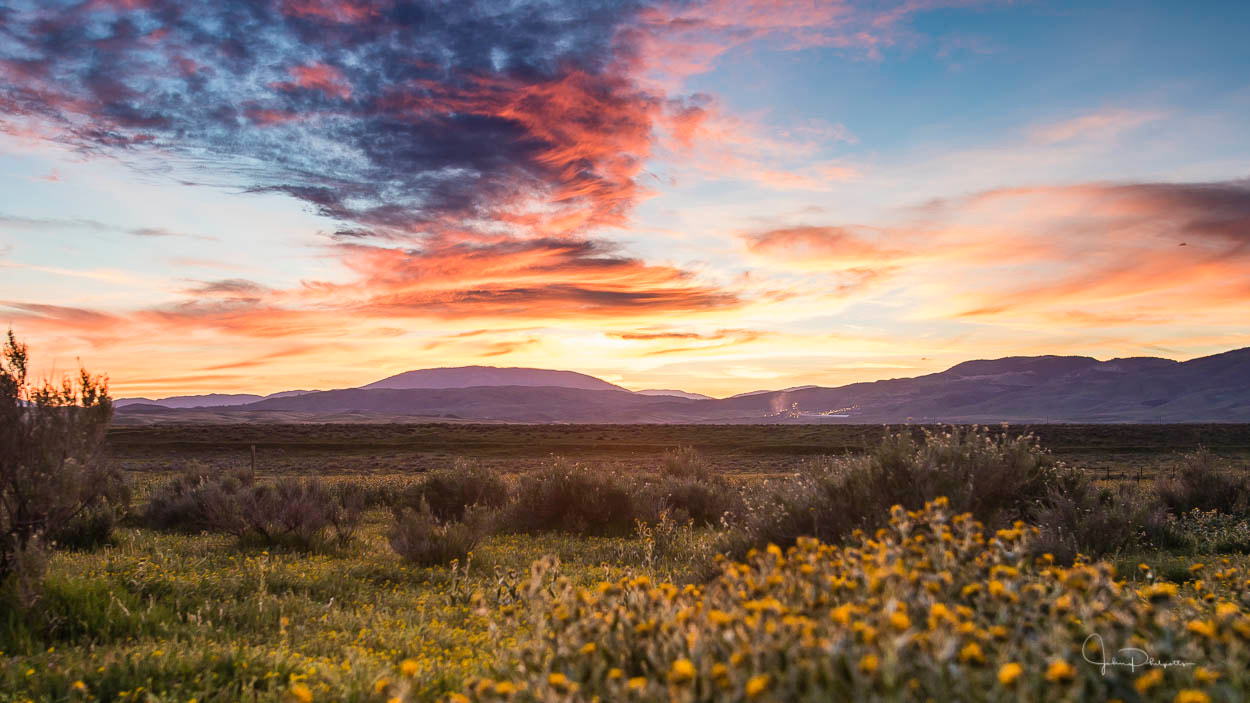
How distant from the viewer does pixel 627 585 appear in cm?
434

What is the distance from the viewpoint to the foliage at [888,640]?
2.31 metres

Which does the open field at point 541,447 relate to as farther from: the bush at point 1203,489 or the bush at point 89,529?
the bush at point 89,529

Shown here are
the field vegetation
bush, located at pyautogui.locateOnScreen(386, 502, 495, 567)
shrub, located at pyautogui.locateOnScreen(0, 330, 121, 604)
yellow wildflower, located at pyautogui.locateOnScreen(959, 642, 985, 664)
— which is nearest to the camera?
yellow wildflower, located at pyautogui.locateOnScreen(959, 642, 985, 664)

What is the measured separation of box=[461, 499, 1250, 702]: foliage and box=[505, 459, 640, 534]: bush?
9899mm

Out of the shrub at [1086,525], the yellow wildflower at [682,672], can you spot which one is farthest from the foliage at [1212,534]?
the yellow wildflower at [682,672]

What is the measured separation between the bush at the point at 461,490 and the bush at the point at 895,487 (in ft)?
26.5

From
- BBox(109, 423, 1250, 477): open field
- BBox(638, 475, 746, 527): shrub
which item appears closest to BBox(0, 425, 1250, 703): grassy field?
BBox(638, 475, 746, 527): shrub

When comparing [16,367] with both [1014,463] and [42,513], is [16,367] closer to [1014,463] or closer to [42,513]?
[42,513]

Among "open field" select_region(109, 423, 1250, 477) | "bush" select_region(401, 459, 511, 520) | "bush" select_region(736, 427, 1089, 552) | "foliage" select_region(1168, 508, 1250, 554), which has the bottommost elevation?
"open field" select_region(109, 423, 1250, 477)

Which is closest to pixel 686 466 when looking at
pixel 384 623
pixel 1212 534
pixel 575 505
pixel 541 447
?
pixel 575 505

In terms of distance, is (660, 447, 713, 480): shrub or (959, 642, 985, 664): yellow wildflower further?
(660, 447, 713, 480): shrub

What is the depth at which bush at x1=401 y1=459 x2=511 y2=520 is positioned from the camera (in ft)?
51.8

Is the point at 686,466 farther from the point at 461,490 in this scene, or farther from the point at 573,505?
the point at 573,505

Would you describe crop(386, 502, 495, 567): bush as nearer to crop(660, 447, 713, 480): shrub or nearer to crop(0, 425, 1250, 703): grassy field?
crop(0, 425, 1250, 703): grassy field
